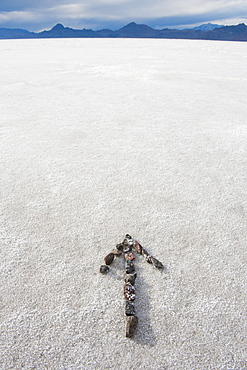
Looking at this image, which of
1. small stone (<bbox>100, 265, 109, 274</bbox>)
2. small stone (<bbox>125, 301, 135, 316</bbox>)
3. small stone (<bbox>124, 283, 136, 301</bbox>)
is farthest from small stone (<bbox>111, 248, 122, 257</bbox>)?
small stone (<bbox>125, 301, 135, 316</bbox>)

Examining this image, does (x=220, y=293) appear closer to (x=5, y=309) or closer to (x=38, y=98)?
(x=5, y=309)

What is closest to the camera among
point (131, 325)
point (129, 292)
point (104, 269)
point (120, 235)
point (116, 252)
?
point (131, 325)

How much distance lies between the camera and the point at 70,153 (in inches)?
101

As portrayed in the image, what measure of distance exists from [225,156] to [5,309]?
83.7 inches

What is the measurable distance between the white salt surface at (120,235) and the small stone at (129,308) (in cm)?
4

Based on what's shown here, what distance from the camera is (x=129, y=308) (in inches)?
45.7

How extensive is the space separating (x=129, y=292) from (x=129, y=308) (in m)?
0.09

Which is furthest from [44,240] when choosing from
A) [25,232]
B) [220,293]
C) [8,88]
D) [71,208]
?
[8,88]

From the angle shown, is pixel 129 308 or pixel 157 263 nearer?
pixel 129 308

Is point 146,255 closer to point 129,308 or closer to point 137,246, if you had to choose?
point 137,246

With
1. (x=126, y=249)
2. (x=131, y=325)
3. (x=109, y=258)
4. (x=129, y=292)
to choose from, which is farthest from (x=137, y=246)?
(x=131, y=325)

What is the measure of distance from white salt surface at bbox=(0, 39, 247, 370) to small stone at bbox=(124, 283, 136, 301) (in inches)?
1.3

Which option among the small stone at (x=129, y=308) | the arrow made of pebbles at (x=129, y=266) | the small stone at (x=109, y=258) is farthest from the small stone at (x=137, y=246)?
the small stone at (x=129, y=308)

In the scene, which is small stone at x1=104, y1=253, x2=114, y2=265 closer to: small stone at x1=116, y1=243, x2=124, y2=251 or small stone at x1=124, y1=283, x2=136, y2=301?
small stone at x1=116, y1=243, x2=124, y2=251
